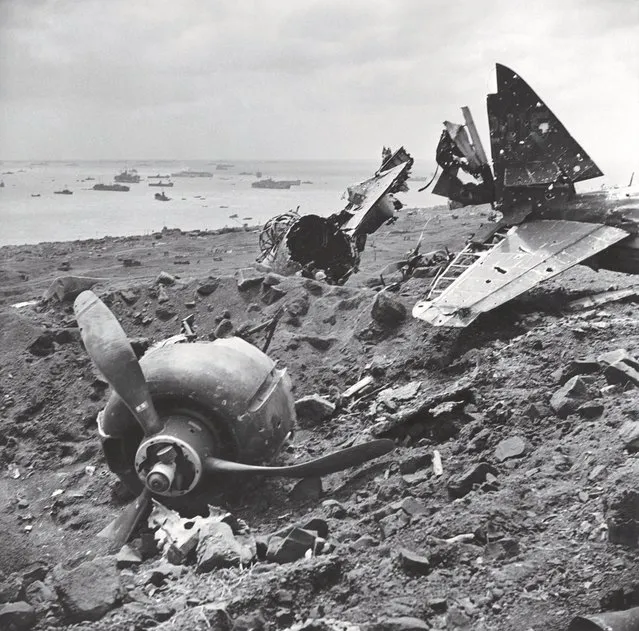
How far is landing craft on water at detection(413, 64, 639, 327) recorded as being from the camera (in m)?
8.60

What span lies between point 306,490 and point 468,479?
176 cm

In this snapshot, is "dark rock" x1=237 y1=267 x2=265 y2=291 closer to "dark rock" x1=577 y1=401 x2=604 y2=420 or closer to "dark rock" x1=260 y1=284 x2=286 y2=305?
"dark rock" x1=260 y1=284 x2=286 y2=305

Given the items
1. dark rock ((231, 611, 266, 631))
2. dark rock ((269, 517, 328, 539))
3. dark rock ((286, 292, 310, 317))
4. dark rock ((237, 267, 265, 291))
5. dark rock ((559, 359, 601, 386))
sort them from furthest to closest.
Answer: dark rock ((237, 267, 265, 291)), dark rock ((286, 292, 310, 317)), dark rock ((559, 359, 601, 386)), dark rock ((269, 517, 328, 539)), dark rock ((231, 611, 266, 631))

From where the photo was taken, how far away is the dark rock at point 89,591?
4363mm

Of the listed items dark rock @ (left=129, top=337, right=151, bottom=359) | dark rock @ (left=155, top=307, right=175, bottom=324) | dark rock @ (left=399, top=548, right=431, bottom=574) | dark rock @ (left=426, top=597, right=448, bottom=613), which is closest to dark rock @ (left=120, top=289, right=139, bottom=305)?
dark rock @ (left=155, top=307, right=175, bottom=324)

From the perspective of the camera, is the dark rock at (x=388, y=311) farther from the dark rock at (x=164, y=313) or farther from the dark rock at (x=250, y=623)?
the dark rock at (x=250, y=623)

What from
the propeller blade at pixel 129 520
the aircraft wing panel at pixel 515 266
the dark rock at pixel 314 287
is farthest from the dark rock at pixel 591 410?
the dark rock at pixel 314 287

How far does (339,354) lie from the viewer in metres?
9.76

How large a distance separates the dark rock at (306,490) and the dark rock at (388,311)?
3870 mm

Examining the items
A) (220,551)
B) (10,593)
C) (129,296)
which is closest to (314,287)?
(129,296)

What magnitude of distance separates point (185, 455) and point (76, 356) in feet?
18.6

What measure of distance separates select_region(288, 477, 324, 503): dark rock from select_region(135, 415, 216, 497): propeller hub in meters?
1.00

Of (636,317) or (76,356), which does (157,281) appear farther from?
(636,317)

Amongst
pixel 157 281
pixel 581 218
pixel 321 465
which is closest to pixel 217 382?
pixel 321 465
